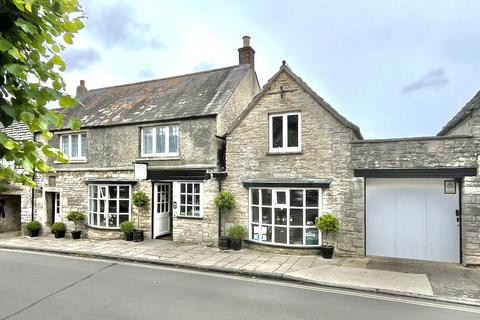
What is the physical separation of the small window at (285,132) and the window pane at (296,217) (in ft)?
7.41

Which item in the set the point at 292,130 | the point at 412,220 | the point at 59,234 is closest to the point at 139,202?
the point at 59,234

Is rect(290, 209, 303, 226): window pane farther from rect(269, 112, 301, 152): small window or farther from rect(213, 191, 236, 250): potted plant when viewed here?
rect(213, 191, 236, 250): potted plant

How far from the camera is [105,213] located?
16.5 m

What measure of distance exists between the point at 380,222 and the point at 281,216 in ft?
11.3

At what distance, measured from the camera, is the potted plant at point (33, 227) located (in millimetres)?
17578

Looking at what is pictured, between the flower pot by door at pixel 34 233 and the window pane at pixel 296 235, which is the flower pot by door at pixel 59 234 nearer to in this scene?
the flower pot by door at pixel 34 233

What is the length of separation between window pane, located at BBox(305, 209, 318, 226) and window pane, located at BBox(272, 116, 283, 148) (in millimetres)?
2708

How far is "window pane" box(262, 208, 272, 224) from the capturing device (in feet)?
42.9

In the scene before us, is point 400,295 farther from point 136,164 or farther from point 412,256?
point 136,164

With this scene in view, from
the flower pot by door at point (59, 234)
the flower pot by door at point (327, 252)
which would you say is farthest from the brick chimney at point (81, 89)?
the flower pot by door at point (327, 252)

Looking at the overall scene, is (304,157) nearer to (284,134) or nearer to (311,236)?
(284,134)

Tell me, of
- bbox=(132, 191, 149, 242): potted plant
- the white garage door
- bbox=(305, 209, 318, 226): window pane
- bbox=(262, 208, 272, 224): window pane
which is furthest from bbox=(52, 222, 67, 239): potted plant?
the white garage door

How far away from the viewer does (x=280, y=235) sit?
42.1 ft

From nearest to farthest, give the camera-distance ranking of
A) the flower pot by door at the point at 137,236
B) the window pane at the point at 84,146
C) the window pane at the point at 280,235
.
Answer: the window pane at the point at 280,235 → the flower pot by door at the point at 137,236 → the window pane at the point at 84,146
